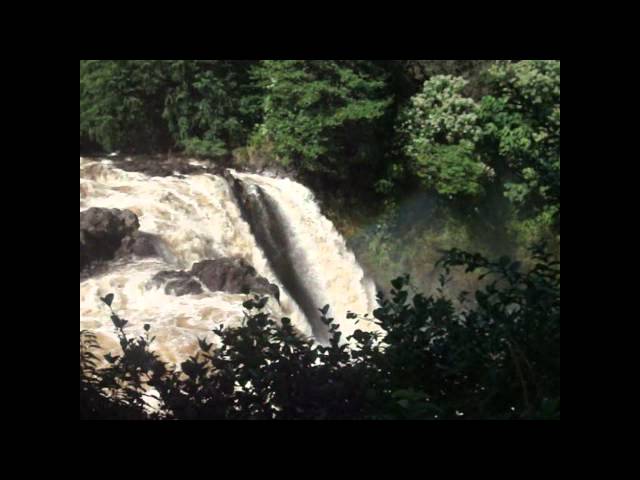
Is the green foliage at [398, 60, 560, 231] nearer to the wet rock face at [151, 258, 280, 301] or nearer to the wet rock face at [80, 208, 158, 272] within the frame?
the wet rock face at [151, 258, 280, 301]

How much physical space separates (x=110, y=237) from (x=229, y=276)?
113 centimetres

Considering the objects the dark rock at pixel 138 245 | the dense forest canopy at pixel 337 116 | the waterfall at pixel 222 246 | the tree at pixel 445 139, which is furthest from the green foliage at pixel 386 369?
the tree at pixel 445 139

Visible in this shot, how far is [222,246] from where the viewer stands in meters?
7.85

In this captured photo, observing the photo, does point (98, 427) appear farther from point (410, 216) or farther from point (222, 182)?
point (410, 216)

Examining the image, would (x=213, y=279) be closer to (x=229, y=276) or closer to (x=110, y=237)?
(x=229, y=276)

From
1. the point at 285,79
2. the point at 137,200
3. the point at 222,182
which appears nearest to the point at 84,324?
the point at 137,200

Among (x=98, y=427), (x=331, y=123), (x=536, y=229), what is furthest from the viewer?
(x=536, y=229)

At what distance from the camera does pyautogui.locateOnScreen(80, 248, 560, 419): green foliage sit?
7.57ft

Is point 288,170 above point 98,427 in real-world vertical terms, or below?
above

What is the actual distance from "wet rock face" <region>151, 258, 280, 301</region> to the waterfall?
12cm

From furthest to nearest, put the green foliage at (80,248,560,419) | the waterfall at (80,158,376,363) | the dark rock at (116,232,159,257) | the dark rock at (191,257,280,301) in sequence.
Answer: the dark rock at (116,232,159,257), the dark rock at (191,257,280,301), the waterfall at (80,158,376,363), the green foliage at (80,248,560,419)

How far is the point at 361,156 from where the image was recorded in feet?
30.9

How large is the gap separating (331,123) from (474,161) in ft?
7.54

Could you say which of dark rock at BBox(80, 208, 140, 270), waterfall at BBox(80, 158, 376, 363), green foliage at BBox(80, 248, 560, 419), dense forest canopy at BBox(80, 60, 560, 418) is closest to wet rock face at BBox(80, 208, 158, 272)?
dark rock at BBox(80, 208, 140, 270)
